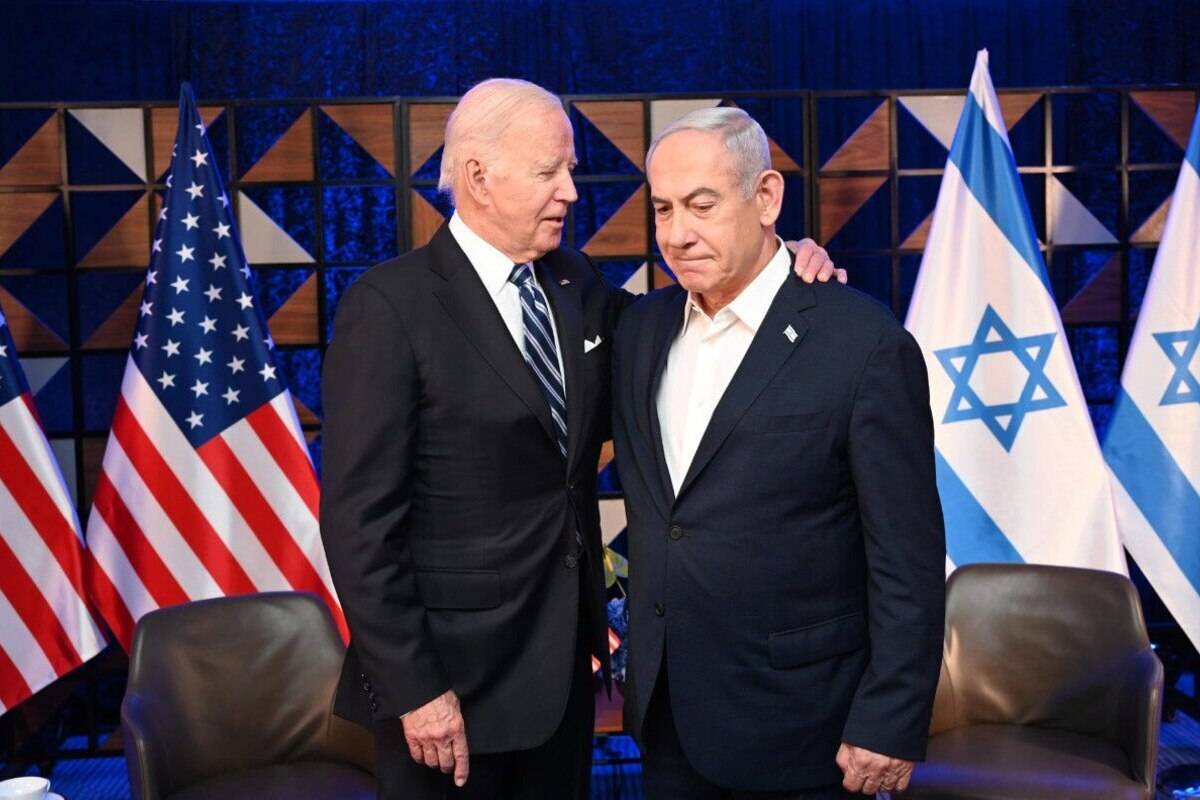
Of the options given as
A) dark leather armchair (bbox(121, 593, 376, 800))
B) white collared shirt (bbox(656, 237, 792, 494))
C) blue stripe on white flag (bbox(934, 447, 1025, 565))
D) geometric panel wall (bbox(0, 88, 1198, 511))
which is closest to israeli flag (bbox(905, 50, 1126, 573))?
blue stripe on white flag (bbox(934, 447, 1025, 565))

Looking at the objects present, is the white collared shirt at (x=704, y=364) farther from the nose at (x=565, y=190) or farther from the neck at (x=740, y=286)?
the nose at (x=565, y=190)

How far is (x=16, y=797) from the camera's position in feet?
7.45

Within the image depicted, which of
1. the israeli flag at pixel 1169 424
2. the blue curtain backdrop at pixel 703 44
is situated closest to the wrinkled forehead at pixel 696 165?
the israeli flag at pixel 1169 424

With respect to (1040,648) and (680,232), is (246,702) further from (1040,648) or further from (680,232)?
(1040,648)

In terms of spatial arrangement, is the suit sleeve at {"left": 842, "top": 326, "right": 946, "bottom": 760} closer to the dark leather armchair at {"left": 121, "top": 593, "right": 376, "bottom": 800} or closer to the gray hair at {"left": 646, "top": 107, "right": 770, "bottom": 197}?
the gray hair at {"left": 646, "top": 107, "right": 770, "bottom": 197}

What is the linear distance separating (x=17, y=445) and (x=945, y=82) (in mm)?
4671

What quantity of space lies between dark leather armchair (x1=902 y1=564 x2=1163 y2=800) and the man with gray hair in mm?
1214

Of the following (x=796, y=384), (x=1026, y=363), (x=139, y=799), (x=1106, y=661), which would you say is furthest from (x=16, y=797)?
(x=1026, y=363)

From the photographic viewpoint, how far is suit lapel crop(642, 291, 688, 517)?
208cm

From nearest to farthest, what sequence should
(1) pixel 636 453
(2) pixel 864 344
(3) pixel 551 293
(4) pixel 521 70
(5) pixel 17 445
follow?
(2) pixel 864 344 < (1) pixel 636 453 < (3) pixel 551 293 < (5) pixel 17 445 < (4) pixel 521 70

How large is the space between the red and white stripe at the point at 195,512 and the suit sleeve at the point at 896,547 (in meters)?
2.63

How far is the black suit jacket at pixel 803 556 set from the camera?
199 cm

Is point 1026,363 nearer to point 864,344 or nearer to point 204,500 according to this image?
point 864,344

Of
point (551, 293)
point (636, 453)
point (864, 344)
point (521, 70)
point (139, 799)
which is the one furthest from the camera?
point (521, 70)
